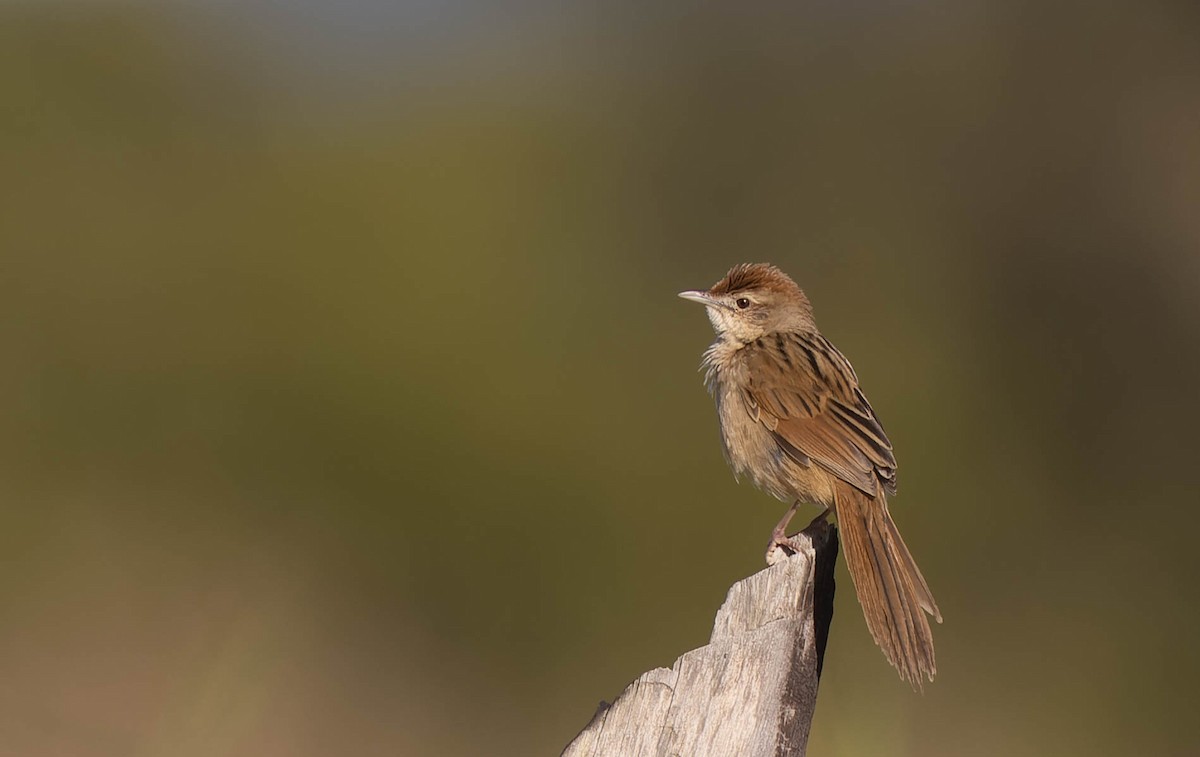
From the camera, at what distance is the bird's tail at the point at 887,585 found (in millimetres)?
3406

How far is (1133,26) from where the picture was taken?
11.6 metres

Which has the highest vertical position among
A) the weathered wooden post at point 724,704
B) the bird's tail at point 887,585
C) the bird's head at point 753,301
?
the bird's head at point 753,301

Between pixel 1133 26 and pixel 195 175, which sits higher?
pixel 1133 26

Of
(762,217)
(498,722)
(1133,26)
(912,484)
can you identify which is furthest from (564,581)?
(1133,26)

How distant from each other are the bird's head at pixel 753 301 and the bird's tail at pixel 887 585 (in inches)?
37.8

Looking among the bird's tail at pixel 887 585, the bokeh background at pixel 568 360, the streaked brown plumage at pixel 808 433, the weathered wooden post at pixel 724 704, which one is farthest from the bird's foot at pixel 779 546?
the bokeh background at pixel 568 360

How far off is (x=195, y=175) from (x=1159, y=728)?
9327 millimetres

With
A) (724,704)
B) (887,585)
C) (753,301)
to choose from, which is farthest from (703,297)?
(724,704)

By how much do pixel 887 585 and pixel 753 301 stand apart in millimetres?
1578

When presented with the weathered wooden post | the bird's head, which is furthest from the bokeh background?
the weathered wooden post

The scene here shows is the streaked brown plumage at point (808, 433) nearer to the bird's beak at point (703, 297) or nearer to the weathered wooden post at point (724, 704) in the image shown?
the bird's beak at point (703, 297)

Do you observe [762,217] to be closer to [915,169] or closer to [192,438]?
[915,169]

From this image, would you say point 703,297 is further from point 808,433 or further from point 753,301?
point 808,433

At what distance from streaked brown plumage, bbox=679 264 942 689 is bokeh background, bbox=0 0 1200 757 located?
3.13 meters
